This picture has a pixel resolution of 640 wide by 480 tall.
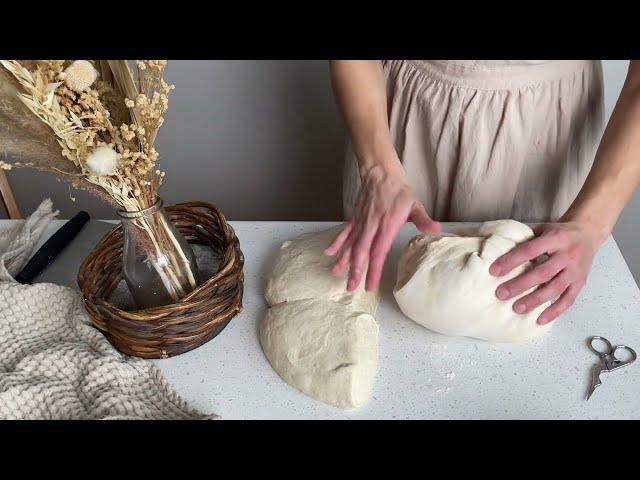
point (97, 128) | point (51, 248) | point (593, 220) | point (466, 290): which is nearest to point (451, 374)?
point (466, 290)

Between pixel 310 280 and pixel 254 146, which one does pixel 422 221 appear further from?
pixel 254 146

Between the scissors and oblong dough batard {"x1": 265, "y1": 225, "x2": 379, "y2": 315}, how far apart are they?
32cm

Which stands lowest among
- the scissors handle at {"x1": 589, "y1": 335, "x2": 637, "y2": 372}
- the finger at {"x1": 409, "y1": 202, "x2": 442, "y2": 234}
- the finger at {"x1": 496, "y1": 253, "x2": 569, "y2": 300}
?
the scissors handle at {"x1": 589, "y1": 335, "x2": 637, "y2": 372}

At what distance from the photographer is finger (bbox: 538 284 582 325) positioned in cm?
74

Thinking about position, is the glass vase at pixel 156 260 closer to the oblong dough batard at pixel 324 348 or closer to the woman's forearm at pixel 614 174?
the oblong dough batard at pixel 324 348

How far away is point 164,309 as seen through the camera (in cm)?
70

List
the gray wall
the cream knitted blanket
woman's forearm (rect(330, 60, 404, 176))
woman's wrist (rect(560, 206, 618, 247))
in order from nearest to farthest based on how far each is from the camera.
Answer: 1. the cream knitted blanket
2. woman's wrist (rect(560, 206, 618, 247))
3. woman's forearm (rect(330, 60, 404, 176))
4. the gray wall

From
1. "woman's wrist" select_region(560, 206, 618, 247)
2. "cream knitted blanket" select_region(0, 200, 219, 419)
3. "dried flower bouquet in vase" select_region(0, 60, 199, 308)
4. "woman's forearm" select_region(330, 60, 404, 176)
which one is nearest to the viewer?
"dried flower bouquet in vase" select_region(0, 60, 199, 308)

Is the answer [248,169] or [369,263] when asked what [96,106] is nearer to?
[369,263]

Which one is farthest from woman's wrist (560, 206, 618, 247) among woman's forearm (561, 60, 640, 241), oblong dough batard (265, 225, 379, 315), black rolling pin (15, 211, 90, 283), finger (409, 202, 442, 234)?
black rolling pin (15, 211, 90, 283)

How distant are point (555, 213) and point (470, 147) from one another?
0.76 ft

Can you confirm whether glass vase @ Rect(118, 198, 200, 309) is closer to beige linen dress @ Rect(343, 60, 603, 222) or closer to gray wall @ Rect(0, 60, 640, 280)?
beige linen dress @ Rect(343, 60, 603, 222)

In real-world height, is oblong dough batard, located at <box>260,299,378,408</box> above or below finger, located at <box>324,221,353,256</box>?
below

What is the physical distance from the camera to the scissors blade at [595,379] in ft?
2.29
